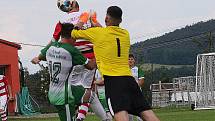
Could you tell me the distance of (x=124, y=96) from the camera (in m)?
8.97

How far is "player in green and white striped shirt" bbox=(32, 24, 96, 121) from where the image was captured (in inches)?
385

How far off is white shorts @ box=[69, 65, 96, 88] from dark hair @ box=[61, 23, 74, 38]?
5.44 ft

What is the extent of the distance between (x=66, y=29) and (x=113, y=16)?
966 mm

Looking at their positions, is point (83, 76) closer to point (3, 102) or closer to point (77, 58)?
point (77, 58)

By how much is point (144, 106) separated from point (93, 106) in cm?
316

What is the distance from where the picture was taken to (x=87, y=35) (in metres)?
9.20

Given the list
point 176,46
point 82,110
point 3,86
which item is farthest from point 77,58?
point 176,46

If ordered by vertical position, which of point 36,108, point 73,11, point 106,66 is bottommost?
point 36,108

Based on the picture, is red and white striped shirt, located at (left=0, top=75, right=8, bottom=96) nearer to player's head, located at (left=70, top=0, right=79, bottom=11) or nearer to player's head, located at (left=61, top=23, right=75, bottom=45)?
player's head, located at (left=70, top=0, right=79, bottom=11)

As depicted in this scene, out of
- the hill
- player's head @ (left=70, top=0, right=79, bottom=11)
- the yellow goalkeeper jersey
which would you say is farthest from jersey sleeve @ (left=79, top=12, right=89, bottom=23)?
the hill

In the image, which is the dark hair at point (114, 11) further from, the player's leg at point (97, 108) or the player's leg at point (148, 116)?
the player's leg at point (97, 108)

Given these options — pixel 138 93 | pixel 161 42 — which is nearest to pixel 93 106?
pixel 138 93

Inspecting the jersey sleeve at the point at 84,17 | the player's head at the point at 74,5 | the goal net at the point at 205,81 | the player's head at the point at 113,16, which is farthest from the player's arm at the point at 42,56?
the goal net at the point at 205,81

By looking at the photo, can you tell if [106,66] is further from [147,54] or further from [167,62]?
[167,62]
